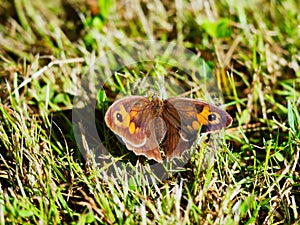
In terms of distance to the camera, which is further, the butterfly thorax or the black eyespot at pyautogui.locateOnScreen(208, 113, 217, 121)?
the butterfly thorax

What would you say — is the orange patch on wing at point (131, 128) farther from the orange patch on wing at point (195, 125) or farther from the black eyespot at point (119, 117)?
the orange patch on wing at point (195, 125)

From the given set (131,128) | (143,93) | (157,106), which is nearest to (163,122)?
(157,106)

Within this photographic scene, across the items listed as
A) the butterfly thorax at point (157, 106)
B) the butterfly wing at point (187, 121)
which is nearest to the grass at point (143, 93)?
the butterfly wing at point (187, 121)

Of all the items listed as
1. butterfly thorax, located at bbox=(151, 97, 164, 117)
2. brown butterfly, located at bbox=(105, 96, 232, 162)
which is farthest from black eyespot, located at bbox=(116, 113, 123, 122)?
butterfly thorax, located at bbox=(151, 97, 164, 117)

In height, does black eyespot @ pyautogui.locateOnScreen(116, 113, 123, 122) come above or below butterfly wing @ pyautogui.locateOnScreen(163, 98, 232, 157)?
above

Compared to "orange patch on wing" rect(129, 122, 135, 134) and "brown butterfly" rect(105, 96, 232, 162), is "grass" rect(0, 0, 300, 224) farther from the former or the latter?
"orange patch on wing" rect(129, 122, 135, 134)

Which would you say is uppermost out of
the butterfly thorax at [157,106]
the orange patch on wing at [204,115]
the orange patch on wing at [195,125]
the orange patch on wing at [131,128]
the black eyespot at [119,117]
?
the black eyespot at [119,117]

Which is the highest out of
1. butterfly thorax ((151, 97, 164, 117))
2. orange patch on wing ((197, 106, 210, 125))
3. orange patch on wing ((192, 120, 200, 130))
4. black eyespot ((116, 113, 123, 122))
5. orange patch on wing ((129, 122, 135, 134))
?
black eyespot ((116, 113, 123, 122))

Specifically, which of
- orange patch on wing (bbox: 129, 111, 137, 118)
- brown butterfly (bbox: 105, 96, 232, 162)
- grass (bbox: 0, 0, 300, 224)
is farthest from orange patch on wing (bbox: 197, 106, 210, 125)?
orange patch on wing (bbox: 129, 111, 137, 118)
